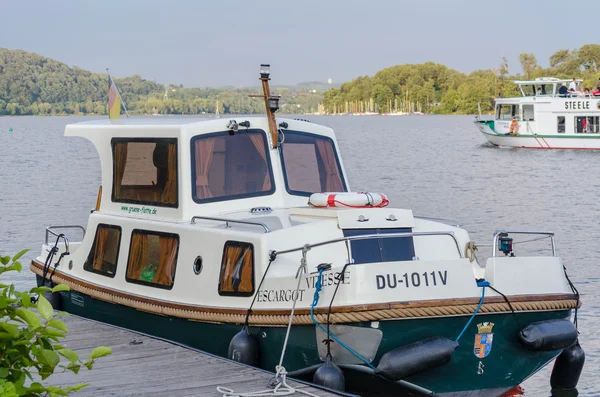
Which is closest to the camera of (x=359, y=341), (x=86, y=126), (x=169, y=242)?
(x=359, y=341)

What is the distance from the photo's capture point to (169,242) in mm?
11367

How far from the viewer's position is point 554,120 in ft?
200

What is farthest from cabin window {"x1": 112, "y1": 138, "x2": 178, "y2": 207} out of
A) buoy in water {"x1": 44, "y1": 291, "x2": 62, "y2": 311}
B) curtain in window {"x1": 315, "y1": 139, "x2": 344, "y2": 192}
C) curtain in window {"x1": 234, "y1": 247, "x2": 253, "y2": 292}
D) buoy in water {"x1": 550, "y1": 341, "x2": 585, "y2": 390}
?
buoy in water {"x1": 550, "y1": 341, "x2": 585, "y2": 390}

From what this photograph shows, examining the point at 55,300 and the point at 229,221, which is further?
the point at 55,300

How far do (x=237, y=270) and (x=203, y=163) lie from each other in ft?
6.36

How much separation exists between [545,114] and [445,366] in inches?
2122

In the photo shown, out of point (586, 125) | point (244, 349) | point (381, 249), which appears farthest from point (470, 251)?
point (586, 125)

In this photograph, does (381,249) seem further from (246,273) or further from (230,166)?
(230,166)

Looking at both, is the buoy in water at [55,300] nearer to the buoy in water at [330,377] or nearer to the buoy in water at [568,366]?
the buoy in water at [330,377]

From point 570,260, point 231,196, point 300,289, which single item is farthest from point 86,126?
point 570,260

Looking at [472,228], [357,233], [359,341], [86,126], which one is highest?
[86,126]

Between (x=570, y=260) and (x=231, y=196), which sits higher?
(x=231, y=196)

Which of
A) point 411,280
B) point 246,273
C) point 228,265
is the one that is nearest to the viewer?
point 411,280

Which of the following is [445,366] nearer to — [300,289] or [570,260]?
[300,289]
